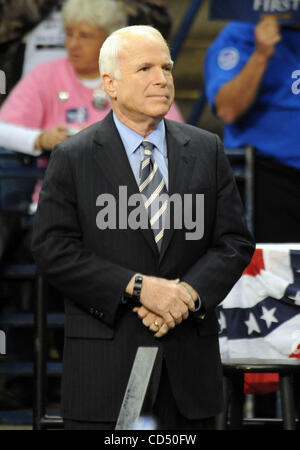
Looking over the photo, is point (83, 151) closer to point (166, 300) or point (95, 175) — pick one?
point (95, 175)

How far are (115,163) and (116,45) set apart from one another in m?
0.33

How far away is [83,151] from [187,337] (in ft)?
1.95

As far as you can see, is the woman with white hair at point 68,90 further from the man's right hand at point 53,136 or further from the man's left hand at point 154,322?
the man's left hand at point 154,322

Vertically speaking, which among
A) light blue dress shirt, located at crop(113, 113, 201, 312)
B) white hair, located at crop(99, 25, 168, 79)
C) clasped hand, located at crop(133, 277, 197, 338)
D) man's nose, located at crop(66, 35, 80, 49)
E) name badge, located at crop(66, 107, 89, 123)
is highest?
white hair, located at crop(99, 25, 168, 79)

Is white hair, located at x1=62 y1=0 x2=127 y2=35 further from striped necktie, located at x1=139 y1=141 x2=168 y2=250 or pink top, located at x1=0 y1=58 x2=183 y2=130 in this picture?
striped necktie, located at x1=139 y1=141 x2=168 y2=250

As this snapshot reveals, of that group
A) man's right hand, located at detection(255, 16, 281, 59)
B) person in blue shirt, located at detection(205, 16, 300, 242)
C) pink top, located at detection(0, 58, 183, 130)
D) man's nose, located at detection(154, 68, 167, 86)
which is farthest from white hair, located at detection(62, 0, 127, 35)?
man's nose, located at detection(154, 68, 167, 86)

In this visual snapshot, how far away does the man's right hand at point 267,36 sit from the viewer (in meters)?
4.69

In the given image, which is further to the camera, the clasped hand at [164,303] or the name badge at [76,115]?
the name badge at [76,115]

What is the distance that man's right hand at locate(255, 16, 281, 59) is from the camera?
4687 millimetres

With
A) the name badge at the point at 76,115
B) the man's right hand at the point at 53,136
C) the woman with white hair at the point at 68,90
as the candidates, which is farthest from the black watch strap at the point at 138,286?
the name badge at the point at 76,115

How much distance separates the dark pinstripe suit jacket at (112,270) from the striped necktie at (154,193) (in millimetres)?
31

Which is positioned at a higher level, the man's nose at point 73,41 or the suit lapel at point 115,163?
the man's nose at point 73,41

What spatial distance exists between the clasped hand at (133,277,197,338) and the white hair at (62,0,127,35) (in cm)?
289

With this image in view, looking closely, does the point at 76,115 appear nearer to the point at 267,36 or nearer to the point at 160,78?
the point at 267,36
